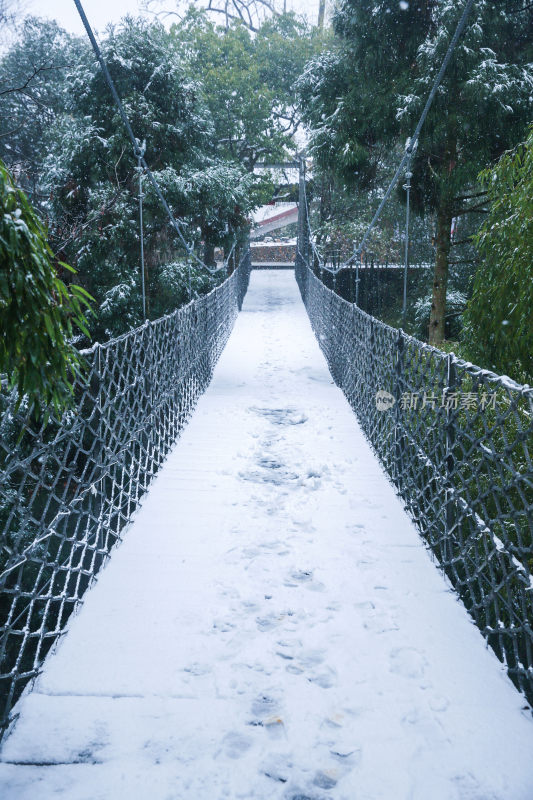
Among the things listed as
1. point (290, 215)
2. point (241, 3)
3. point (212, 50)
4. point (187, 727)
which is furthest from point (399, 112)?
point (290, 215)

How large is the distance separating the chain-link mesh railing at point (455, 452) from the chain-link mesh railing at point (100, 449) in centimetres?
116

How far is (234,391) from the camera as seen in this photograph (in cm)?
527

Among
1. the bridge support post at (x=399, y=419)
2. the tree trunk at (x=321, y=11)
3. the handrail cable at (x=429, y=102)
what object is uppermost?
the tree trunk at (x=321, y=11)

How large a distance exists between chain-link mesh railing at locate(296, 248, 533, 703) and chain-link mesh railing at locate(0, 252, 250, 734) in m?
1.16

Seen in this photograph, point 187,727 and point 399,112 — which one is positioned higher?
point 399,112

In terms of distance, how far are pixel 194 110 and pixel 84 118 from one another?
1.68 m

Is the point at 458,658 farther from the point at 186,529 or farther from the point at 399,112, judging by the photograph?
Result: the point at 399,112

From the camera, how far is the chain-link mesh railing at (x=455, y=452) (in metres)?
1.54

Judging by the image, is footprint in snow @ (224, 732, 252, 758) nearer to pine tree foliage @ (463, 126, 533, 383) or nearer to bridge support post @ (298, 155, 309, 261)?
pine tree foliage @ (463, 126, 533, 383)

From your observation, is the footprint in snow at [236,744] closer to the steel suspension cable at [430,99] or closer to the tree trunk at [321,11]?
the steel suspension cable at [430,99]

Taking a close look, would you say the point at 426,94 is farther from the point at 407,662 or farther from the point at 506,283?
the point at 407,662

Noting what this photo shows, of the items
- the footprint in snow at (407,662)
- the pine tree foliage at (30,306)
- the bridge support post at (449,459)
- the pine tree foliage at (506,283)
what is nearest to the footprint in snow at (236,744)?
the footprint in snow at (407,662)

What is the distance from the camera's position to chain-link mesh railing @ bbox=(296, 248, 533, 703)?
5.07ft

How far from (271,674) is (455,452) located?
47.2 inches
